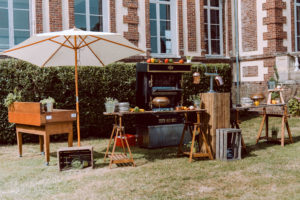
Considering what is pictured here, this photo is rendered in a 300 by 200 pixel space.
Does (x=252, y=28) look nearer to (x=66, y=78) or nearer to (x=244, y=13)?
(x=244, y=13)

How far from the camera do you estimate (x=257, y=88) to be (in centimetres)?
1378

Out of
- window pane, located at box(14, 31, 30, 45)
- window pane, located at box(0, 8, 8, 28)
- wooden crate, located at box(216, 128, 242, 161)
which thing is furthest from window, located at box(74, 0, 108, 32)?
wooden crate, located at box(216, 128, 242, 161)

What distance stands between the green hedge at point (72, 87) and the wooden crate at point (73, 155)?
3159mm

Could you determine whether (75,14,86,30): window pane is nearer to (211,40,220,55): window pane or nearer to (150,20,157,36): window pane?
(150,20,157,36): window pane

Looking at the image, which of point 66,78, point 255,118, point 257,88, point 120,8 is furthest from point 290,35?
point 66,78

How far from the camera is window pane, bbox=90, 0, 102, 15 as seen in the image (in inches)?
471

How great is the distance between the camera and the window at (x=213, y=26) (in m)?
14.4

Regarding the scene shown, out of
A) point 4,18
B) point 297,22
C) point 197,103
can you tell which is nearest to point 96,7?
point 4,18

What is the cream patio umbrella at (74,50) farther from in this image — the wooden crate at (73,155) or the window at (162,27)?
the window at (162,27)

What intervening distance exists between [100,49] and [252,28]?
325 inches

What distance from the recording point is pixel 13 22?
10742 mm

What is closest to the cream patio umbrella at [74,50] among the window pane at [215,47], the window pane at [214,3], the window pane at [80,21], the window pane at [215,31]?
the window pane at [80,21]

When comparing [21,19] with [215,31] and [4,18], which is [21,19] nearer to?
[4,18]

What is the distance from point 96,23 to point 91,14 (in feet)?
1.05
